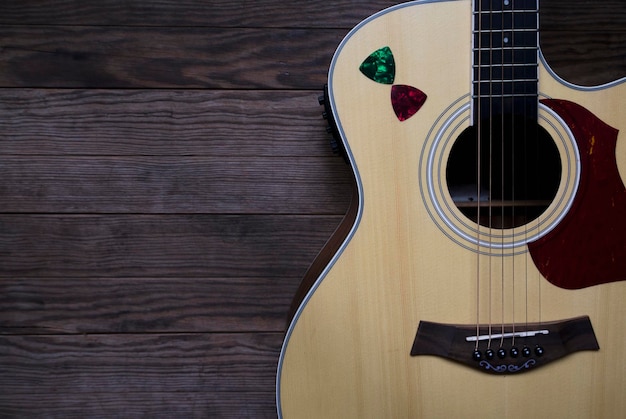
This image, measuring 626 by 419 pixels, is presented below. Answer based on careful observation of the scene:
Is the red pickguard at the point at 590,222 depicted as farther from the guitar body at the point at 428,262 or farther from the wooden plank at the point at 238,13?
the wooden plank at the point at 238,13

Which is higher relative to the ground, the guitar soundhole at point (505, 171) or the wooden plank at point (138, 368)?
the guitar soundhole at point (505, 171)

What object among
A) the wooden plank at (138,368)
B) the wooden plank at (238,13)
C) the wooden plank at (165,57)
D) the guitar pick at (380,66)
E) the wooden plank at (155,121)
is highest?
the wooden plank at (238,13)

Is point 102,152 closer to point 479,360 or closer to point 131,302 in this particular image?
point 131,302

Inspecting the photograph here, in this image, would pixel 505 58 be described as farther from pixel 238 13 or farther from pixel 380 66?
pixel 238 13

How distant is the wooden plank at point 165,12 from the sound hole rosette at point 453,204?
33 cm

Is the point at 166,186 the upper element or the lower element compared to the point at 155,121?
lower

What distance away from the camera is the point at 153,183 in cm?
90

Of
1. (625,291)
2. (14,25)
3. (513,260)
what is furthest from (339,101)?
(14,25)

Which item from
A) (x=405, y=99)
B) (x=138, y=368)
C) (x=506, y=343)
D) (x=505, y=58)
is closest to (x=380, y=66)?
(x=405, y=99)

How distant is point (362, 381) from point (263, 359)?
30cm

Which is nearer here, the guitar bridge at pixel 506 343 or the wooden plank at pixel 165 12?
the guitar bridge at pixel 506 343

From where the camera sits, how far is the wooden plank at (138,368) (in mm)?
916

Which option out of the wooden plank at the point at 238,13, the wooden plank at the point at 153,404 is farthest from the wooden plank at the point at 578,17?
the wooden plank at the point at 153,404

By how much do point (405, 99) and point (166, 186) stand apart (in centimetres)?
47
